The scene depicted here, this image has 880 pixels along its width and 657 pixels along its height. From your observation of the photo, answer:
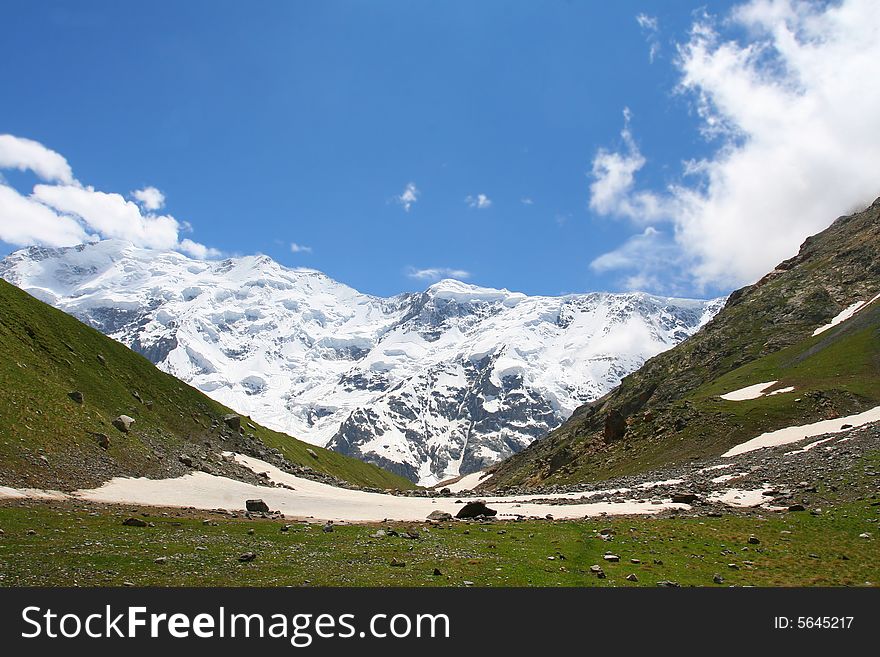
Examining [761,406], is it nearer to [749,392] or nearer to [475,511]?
[749,392]

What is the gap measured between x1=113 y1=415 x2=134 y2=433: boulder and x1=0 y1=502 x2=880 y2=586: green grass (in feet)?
82.5

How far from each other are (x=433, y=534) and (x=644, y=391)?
364 ft

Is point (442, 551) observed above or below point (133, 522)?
below

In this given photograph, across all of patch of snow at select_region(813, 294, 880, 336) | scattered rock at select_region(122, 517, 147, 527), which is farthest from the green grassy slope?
patch of snow at select_region(813, 294, 880, 336)

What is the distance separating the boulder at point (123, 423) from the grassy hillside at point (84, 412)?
0.71 metres

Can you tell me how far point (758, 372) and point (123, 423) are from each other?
100m

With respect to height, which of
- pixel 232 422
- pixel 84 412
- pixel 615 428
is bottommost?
pixel 615 428

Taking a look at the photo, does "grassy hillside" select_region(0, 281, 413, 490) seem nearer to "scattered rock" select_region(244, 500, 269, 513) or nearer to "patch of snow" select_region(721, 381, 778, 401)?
"scattered rock" select_region(244, 500, 269, 513)

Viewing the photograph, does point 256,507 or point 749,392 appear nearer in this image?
point 256,507

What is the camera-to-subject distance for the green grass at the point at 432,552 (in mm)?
20125

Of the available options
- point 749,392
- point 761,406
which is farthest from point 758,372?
point 761,406

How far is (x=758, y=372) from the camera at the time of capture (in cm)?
10206

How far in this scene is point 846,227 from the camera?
568 feet
